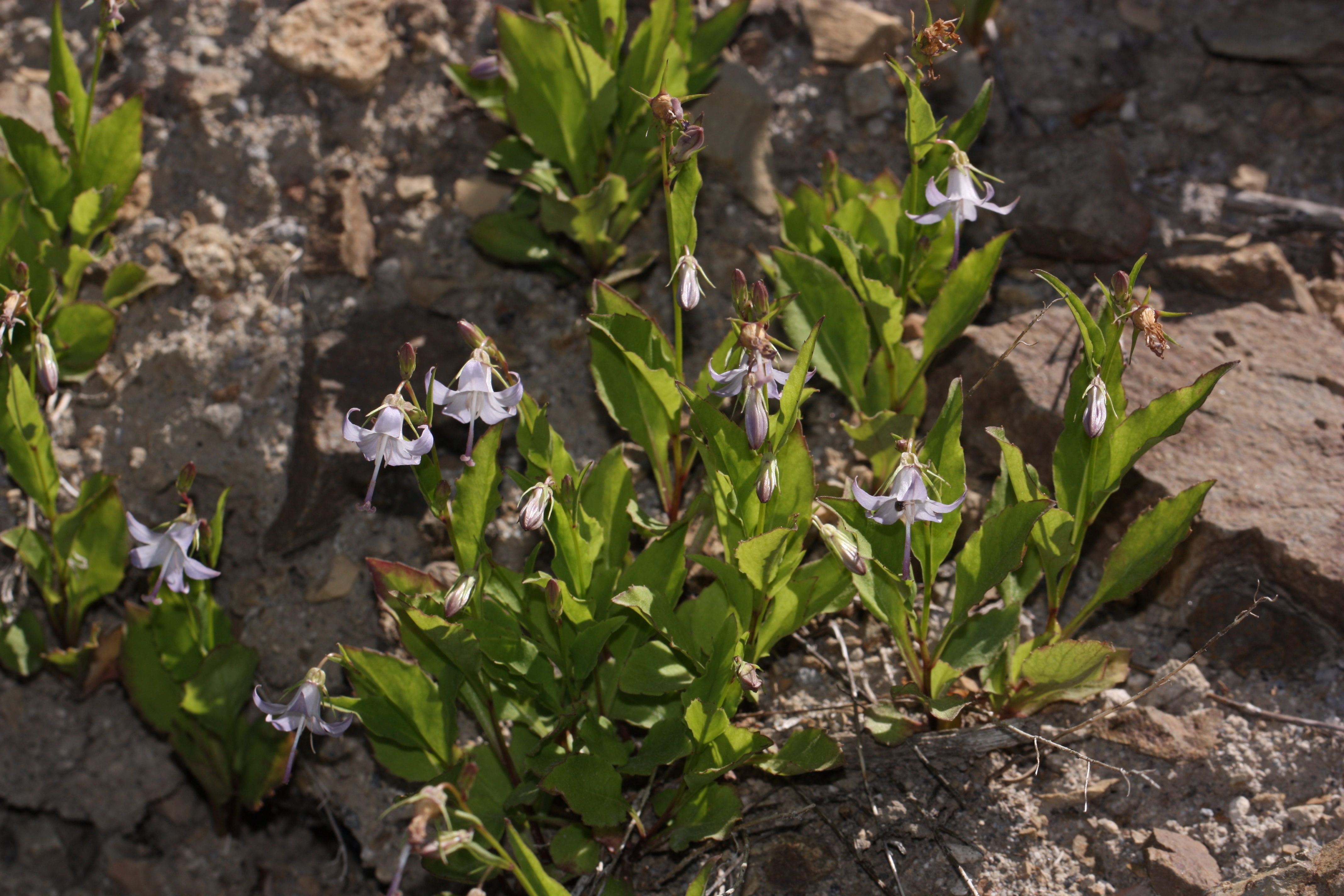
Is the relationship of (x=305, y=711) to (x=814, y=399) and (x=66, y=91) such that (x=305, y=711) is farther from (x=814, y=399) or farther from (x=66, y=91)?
(x=66, y=91)

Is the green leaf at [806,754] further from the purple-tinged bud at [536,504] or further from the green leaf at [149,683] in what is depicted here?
the green leaf at [149,683]

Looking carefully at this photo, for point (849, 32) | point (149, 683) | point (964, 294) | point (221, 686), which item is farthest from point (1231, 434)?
point (149, 683)

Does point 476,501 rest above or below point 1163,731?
above

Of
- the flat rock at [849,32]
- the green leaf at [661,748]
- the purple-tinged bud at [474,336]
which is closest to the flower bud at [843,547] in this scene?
the green leaf at [661,748]

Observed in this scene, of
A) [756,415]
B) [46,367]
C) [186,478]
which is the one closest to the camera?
[756,415]

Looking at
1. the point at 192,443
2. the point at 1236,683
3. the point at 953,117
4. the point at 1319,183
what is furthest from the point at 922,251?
the point at 192,443

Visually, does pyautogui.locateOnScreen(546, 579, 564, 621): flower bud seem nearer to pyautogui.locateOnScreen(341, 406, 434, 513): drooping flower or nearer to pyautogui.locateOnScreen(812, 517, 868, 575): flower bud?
pyautogui.locateOnScreen(341, 406, 434, 513): drooping flower
